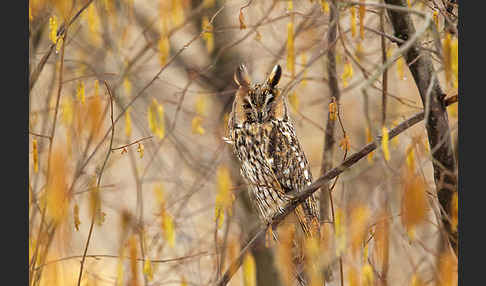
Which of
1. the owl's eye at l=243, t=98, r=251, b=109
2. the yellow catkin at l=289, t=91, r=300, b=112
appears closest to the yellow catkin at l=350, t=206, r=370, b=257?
the yellow catkin at l=289, t=91, r=300, b=112

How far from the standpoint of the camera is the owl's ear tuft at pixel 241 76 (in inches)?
80.3

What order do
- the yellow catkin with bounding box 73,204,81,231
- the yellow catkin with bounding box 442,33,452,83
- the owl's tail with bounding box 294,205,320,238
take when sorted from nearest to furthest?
the yellow catkin with bounding box 442,33,452,83
the owl's tail with bounding box 294,205,320,238
the yellow catkin with bounding box 73,204,81,231

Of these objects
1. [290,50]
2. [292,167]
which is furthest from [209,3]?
[292,167]

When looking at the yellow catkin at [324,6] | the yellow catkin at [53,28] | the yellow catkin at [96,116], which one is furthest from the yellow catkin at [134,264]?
the yellow catkin at [324,6]

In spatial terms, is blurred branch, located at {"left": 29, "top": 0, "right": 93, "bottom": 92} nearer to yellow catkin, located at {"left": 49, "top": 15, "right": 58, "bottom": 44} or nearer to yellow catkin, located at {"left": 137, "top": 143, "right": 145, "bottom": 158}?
yellow catkin, located at {"left": 49, "top": 15, "right": 58, "bottom": 44}

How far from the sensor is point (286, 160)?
2.14m

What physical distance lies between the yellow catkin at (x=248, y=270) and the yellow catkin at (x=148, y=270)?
11.6 inches

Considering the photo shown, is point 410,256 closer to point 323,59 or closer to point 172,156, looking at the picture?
point 323,59

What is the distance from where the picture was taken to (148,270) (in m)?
2.05

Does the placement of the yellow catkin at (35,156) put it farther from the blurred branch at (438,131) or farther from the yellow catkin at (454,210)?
the yellow catkin at (454,210)

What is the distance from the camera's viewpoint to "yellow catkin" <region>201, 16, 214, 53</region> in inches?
81.0

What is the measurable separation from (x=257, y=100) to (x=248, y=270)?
1.77ft

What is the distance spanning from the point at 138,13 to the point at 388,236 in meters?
1.05

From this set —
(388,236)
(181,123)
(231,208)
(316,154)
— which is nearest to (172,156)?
(181,123)
